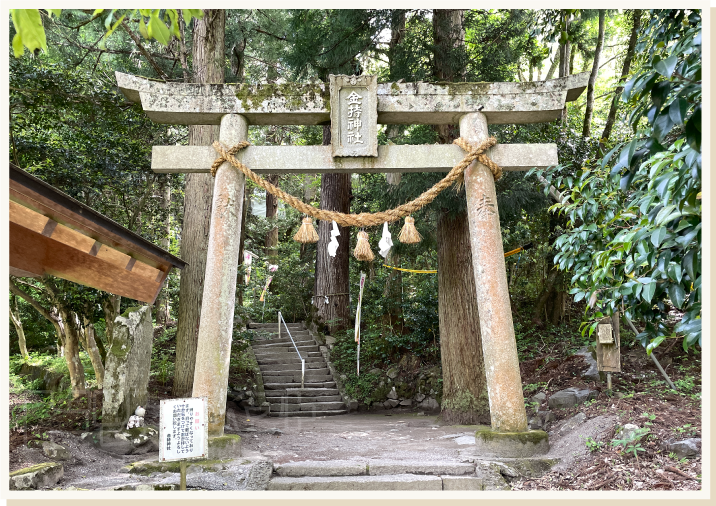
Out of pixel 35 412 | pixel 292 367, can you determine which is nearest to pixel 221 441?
pixel 35 412

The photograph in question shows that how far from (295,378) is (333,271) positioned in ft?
9.84

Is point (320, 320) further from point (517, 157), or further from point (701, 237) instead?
point (701, 237)

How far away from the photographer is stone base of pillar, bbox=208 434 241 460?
15.4 ft

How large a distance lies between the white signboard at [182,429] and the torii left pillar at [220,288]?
0.90 m

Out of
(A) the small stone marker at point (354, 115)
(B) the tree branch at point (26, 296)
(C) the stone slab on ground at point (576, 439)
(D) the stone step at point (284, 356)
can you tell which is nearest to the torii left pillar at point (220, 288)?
(A) the small stone marker at point (354, 115)

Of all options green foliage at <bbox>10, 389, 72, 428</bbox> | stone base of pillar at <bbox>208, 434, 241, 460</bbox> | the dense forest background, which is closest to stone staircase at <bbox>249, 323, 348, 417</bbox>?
the dense forest background

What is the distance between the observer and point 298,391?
33.7 ft

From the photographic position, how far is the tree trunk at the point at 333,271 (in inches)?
488

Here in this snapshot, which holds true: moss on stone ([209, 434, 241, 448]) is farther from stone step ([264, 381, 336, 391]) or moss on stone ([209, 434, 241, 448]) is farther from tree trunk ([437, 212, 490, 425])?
stone step ([264, 381, 336, 391])

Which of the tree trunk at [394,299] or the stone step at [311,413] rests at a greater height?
the tree trunk at [394,299]

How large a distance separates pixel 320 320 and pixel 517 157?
27.7 feet

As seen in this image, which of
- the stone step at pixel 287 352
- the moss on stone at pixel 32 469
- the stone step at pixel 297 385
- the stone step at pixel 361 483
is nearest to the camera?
the moss on stone at pixel 32 469

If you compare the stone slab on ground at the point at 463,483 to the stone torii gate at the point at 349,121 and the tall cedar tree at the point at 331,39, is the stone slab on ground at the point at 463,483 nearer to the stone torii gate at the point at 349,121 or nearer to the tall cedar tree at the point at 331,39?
the stone torii gate at the point at 349,121

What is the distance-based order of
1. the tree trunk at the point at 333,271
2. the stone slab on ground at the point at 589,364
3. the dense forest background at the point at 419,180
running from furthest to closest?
the tree trunk at the point at 333,271
the stone slab on ground at the point at 589,364
the dense forest background at the point at 419,180
